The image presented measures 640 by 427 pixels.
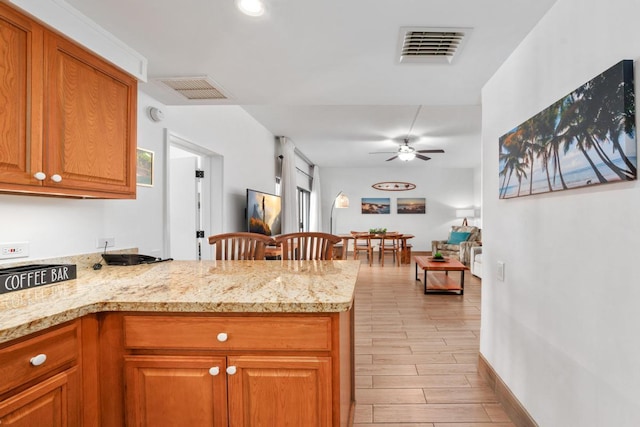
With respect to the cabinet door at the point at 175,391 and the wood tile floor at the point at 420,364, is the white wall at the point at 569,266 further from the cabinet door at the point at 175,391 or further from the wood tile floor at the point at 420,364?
the cabinet door at the point at 175,391

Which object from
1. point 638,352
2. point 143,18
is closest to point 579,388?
point 638,352

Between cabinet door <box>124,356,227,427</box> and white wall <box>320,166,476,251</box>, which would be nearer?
cabinet door <box>124,356,227,427</box>

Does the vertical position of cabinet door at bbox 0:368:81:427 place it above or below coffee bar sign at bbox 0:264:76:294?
below

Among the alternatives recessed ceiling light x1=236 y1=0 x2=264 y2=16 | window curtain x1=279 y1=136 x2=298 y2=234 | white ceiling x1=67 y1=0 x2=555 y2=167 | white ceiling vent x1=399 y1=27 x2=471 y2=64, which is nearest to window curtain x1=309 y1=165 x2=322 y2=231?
window curtain x1=279 y1=136 x2=298 y2=234

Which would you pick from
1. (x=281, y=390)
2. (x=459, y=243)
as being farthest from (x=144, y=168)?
(x=459, y=243)

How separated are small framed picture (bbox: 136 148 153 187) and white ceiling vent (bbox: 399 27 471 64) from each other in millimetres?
2022

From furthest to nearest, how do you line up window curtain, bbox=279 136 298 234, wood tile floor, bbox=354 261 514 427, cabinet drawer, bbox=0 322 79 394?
window curtain, bbox=279 136 298 234
wood tile floor, bbox=354 261 514 427
cabinet drawer, bbox=0 322 79 394

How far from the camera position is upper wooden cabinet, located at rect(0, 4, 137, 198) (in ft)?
4.28

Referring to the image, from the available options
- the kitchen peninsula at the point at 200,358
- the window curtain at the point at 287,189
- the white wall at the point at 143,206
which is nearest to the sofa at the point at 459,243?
the window curtain at the point at 287,189

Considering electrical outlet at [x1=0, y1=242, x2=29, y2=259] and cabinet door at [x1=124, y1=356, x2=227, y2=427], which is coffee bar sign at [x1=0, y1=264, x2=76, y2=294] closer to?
electrical outlet at [x1=0, y1=242, x2=29, y2=259]

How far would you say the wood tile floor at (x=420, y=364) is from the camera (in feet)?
6.40

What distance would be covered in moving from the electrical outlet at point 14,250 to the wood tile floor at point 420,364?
200 cm

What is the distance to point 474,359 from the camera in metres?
2.64

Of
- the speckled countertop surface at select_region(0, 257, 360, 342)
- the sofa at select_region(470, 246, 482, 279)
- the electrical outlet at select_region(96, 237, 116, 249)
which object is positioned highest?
the electrical outlet at select_region(96, 237, 116, 249)
